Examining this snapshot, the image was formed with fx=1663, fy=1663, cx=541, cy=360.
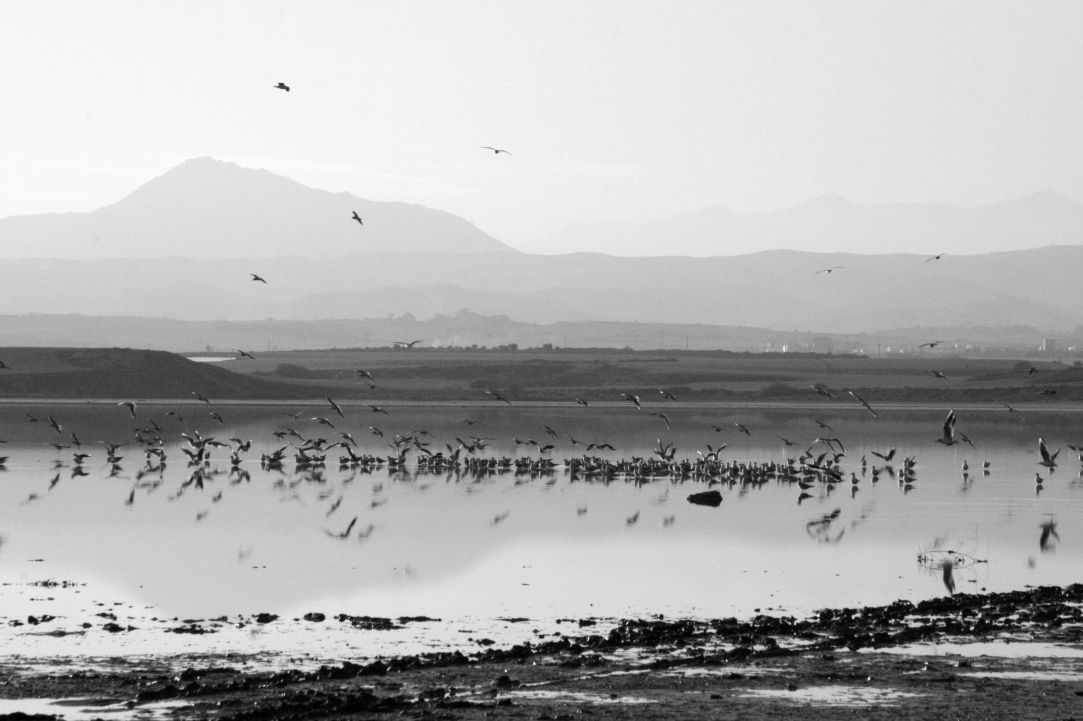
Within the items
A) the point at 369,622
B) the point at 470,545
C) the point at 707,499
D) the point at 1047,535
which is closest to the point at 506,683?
the point at 369,622

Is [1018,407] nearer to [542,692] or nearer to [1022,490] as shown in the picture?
[1022,490]

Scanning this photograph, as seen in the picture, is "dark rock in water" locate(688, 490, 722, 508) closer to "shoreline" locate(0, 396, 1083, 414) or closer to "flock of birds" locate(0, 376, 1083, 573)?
"flock of birds" locate(0, 376, 1083, 573)

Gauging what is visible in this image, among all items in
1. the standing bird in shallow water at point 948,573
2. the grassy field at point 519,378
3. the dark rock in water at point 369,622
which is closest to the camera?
the dark rock in water at point 369,622

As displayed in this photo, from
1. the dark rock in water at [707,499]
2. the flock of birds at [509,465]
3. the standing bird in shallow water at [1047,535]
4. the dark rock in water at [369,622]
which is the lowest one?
the dark rock in water at [369,622]

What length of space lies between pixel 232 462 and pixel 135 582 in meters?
27.3

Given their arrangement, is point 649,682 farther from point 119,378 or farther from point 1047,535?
point 119,378

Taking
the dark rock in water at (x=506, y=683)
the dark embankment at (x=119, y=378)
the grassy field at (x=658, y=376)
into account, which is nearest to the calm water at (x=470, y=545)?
the dark rock in water at (x=506, y=683)

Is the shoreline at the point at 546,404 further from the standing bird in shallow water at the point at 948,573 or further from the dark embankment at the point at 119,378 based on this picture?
the standing bird in shallow water at the point at 948,573

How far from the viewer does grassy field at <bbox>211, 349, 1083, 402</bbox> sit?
121250 mm

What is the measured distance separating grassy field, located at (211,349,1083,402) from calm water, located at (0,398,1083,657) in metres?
51.8

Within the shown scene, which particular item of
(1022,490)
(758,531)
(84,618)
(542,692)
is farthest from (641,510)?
(542,692)

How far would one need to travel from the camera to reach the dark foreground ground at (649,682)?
20172 millimetres

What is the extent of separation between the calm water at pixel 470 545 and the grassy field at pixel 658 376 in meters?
51.8

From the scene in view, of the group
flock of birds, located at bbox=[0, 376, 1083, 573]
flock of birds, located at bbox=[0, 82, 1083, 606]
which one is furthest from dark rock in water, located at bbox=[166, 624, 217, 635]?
flock of birds, located at bbox=[0, 82, 1083, 606]
